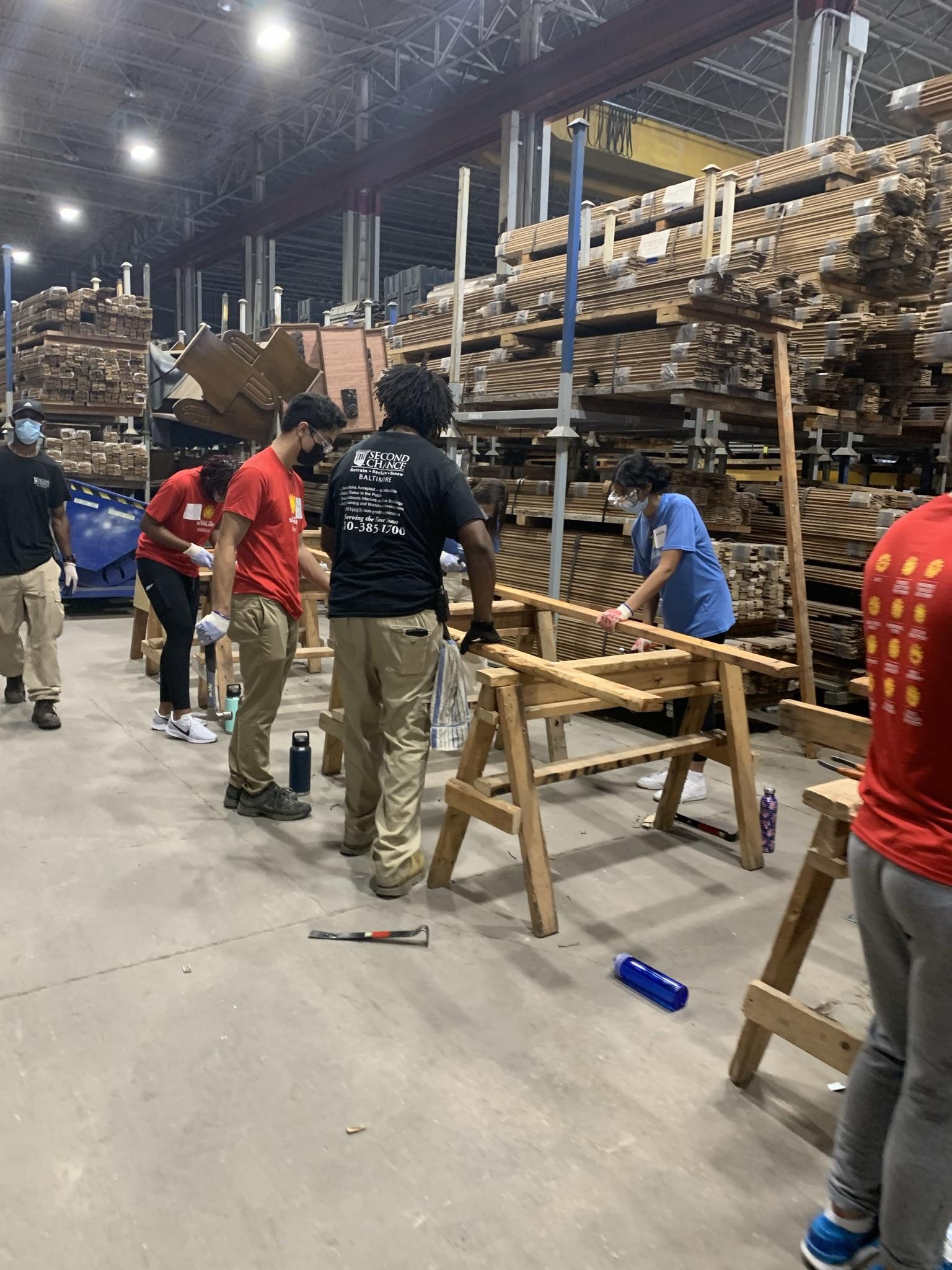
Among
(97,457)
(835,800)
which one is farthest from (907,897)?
(97,457)

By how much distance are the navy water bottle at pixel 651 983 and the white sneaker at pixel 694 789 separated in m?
1.90

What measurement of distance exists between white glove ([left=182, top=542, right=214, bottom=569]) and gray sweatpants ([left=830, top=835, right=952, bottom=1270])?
4.57 m

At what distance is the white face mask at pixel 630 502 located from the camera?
492cm

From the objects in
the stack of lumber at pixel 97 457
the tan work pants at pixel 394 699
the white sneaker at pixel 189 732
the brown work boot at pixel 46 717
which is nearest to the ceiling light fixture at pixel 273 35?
the stack of lumber at pixel 97 457

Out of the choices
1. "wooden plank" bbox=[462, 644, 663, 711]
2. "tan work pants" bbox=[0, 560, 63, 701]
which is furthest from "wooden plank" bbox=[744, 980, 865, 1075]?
"tan work pants" bbox=[0, 560, 63, 701]

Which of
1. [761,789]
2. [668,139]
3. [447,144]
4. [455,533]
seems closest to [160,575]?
[455,533]

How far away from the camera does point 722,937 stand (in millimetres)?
3598

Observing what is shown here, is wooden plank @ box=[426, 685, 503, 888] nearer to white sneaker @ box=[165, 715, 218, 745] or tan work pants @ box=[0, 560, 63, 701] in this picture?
white sneaker @ box=[165, 715, 218, 745]

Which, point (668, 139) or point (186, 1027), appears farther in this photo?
point (668, 139)

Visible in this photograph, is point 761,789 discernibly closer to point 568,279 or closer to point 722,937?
point 722,937

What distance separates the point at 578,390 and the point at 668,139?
423 inches

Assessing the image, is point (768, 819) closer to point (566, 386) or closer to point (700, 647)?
point (700, 647)

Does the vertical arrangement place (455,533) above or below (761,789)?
above

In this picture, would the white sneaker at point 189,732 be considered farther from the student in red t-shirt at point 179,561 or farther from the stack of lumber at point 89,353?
the stack of lumber at point 89,353
